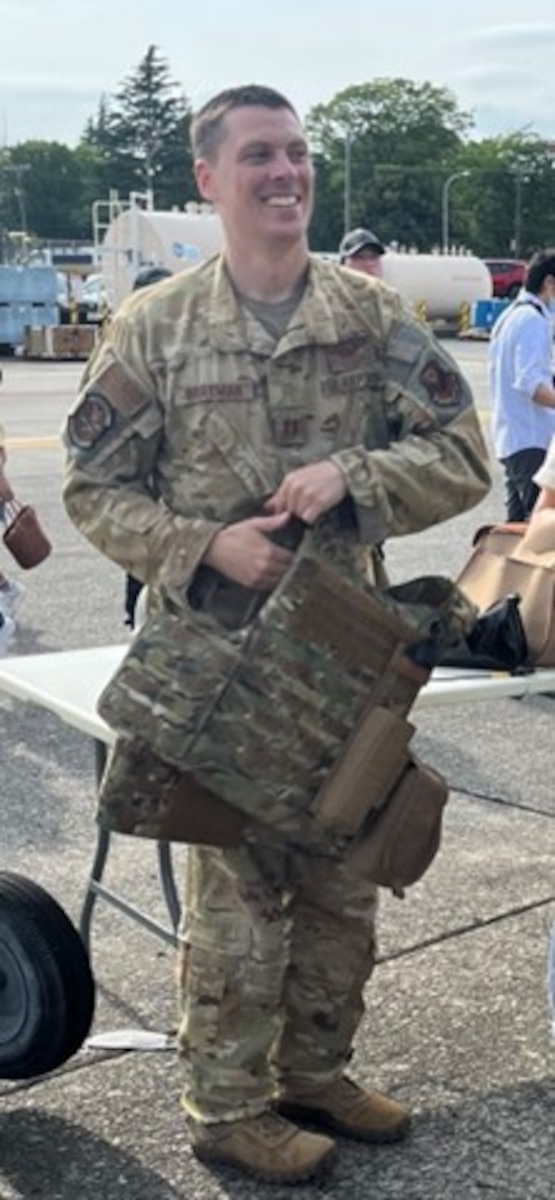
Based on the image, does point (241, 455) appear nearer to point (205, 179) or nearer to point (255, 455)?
point (255, 455)

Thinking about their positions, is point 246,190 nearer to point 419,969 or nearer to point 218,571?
point 218,571

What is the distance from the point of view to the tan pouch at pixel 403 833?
2971 mm

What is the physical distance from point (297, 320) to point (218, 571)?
1.50 feet

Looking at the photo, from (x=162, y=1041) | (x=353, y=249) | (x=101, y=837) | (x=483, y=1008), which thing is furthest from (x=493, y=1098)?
(x=353, y=249)

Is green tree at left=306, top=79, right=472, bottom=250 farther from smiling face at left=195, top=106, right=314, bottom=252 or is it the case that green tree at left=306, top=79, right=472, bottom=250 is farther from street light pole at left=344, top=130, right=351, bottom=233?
smiling face at left=195, top=106, right=314, bottom=252

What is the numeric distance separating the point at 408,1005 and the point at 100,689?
100cm

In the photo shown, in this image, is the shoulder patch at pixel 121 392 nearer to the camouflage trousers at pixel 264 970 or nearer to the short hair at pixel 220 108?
the short hair at pixel 220 108

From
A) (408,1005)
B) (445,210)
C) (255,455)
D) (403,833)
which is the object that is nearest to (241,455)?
(255,455)

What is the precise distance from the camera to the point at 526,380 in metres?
7.83

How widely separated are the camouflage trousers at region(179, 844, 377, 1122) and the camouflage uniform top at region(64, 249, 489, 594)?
22.6 inches

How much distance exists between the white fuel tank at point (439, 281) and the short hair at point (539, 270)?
124 feet

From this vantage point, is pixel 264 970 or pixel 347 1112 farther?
pixel 347 1112

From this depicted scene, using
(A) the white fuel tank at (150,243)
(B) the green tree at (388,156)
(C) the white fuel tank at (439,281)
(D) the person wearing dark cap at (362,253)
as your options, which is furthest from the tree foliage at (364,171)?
(D) the person wearing dark cap at (362,253)

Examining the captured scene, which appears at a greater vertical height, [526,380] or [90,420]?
[90,420]
